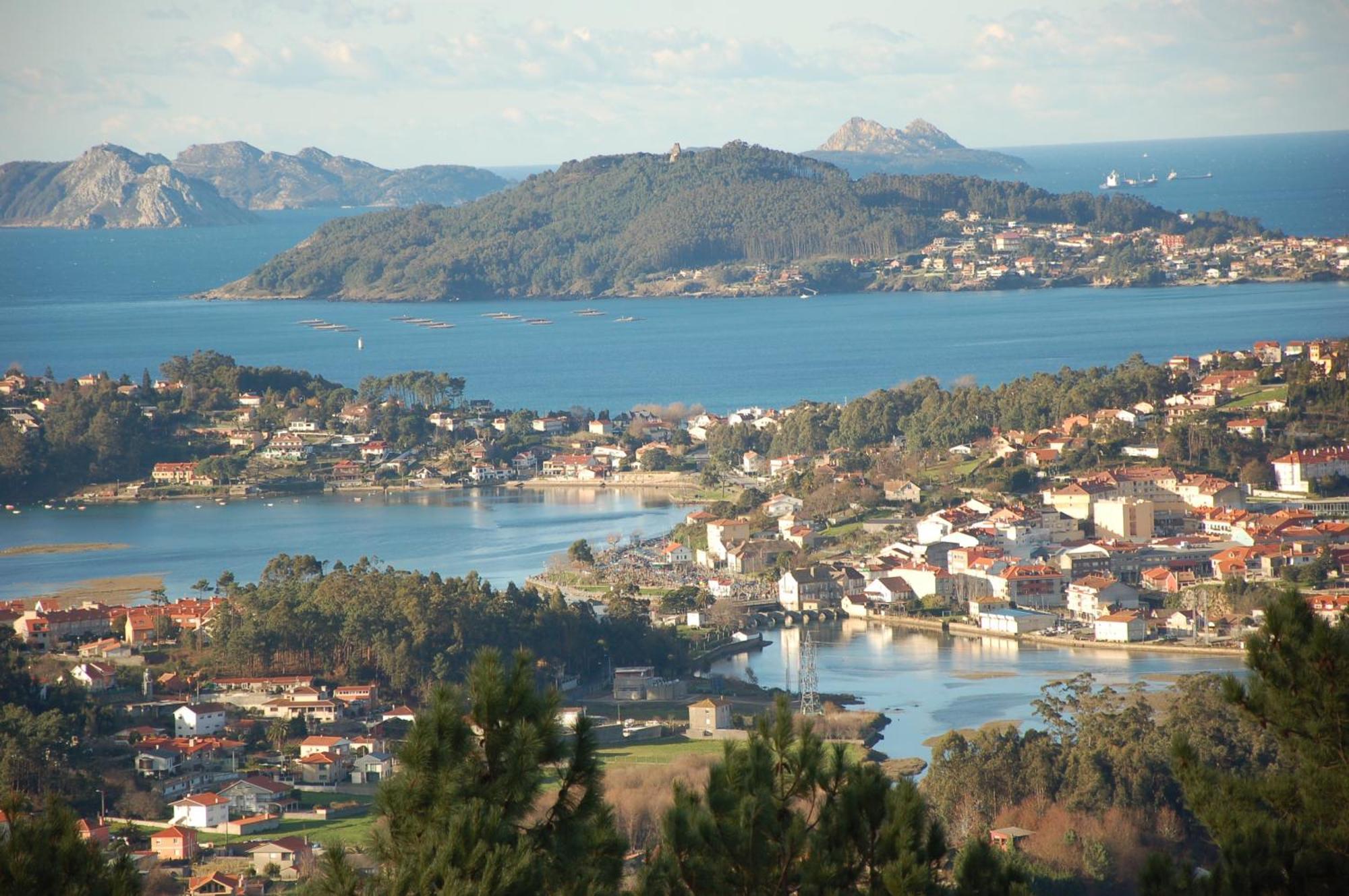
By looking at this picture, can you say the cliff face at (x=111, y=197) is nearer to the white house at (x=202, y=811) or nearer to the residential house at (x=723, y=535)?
the residential house at (x=723, y=535)

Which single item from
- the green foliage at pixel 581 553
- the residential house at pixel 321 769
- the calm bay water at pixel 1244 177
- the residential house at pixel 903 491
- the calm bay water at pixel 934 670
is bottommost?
the calm bay water at pixel 934 670

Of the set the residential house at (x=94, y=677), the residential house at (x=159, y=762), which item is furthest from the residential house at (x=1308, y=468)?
the residential house at (x=159, y=762)

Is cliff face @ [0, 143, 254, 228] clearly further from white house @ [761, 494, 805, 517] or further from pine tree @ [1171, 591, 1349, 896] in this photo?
pine tree @ [1171, 591, 1349, 896]

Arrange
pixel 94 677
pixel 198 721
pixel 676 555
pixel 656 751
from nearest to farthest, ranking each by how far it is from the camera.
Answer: pixel 656 751
pixel 198 721
pixel 94 677
pixel 676 555

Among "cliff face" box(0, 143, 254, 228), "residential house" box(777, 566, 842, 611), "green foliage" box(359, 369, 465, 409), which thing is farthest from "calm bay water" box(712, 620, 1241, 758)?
"cliff face" box(0, 143, 254, 228)

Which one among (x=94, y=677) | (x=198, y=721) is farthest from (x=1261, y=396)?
(x=198, y=721)

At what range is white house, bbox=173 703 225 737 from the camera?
14.5 metres

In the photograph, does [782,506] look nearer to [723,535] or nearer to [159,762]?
[723,535]

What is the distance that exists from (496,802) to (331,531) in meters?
21.2

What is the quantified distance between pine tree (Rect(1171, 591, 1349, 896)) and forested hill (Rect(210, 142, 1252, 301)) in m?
63.7

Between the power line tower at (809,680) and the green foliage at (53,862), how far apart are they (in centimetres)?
969

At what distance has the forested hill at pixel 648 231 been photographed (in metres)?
69.4

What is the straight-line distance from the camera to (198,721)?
1453 cm

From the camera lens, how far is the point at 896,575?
20.3m
